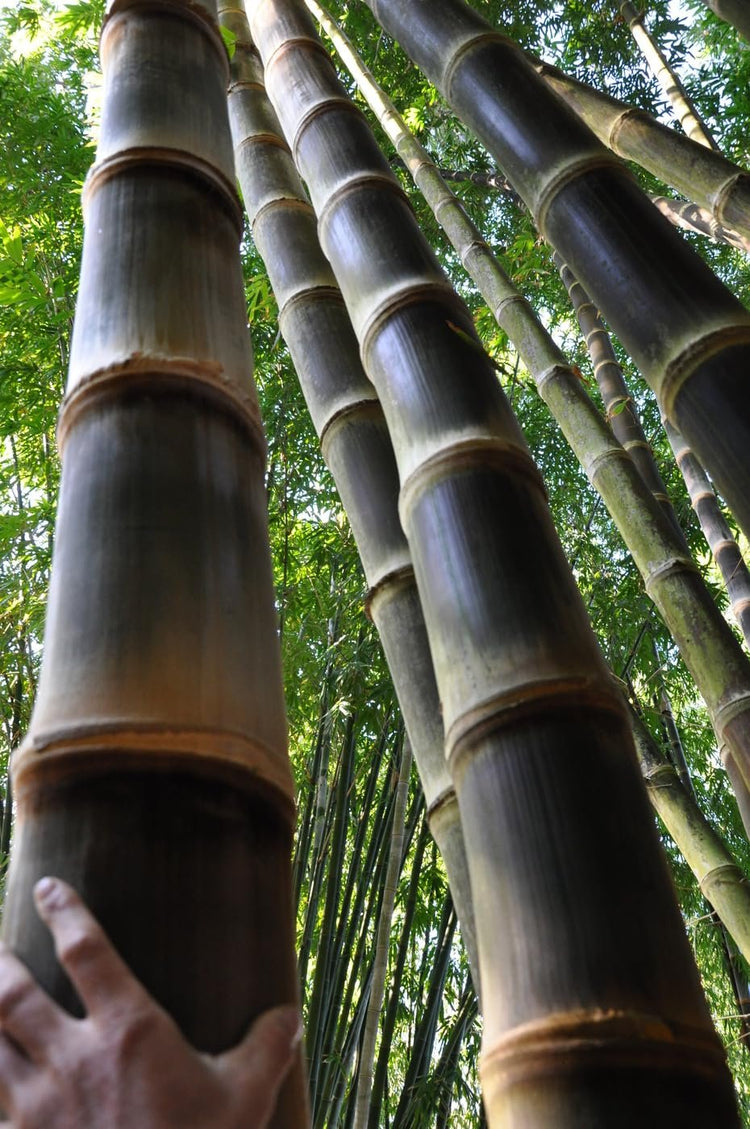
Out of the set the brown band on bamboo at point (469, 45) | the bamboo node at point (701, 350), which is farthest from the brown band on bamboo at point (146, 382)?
the brown band on bamboo at point (469, 45)

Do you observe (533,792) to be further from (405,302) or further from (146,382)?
(405,302)

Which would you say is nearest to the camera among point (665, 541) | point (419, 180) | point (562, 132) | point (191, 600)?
point (191, 600)

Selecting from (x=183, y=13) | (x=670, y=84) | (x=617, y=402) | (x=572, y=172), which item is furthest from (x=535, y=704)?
(x=670, y=84)

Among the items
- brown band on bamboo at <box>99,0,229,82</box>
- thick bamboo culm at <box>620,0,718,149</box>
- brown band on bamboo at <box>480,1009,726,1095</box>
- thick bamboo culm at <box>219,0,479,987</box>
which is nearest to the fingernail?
brown band on bamboo at <box>480,1009,726,1095</box>

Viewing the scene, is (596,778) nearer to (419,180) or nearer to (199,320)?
(199,320)

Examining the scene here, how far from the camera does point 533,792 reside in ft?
2.66

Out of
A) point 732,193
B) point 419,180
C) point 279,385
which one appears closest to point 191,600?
point 732,193

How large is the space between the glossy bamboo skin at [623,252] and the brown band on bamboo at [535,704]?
257 mm

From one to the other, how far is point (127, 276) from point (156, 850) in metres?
0.50

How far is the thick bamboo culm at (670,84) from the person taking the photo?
348cm

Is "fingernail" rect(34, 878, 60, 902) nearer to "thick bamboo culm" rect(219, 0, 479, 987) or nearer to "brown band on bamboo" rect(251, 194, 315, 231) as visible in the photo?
"thick bamboo culm" rect(219, 0, 479, 987)

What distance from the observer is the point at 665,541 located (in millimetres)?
1837

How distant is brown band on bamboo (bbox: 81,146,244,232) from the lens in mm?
959

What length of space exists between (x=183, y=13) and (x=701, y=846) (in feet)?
5.51
